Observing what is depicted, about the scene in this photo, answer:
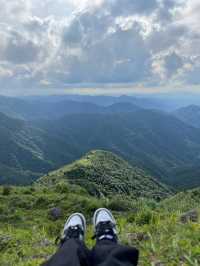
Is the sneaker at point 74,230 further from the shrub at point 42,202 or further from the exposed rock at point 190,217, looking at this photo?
the shrub at point 42,202

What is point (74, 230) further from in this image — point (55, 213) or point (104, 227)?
point (55, 213)

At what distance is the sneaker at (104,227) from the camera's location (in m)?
7.22

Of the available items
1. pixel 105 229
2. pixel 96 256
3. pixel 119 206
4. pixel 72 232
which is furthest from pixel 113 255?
pixel 119 206

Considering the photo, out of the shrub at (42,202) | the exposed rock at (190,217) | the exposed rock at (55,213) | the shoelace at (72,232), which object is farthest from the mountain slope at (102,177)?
the shoelace at (72,232)

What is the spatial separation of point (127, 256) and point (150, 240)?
261 centimetres

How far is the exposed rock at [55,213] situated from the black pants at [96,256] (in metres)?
25.7

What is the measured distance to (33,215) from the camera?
3119 centimetres

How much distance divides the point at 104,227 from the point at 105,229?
0.53 feet

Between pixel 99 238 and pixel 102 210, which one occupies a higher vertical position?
pixel 102 210

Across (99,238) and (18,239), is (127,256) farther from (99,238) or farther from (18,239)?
(18,239)

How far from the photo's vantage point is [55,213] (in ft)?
105

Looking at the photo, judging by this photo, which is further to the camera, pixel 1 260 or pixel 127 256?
pixel 1 260

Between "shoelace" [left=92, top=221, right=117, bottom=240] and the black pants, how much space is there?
50.3 inches

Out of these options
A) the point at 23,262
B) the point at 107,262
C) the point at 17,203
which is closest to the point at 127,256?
the point at 107,262
